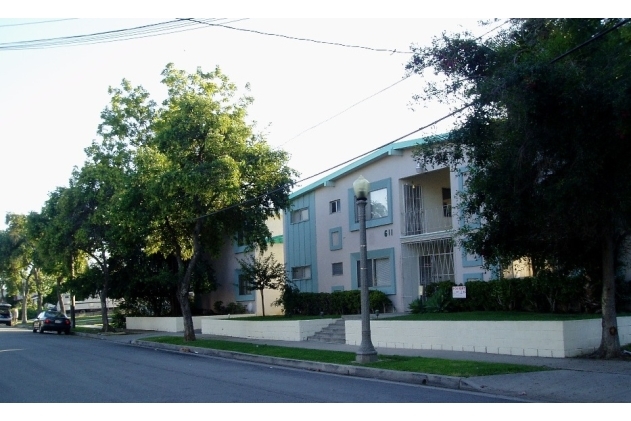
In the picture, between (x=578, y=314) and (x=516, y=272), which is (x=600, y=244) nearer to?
(x=578, y=314)

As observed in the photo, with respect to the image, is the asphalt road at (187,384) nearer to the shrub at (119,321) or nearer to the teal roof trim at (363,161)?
the teal roof trim at (363,161)

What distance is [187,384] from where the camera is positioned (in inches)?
533

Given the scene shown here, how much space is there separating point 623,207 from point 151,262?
29.8m

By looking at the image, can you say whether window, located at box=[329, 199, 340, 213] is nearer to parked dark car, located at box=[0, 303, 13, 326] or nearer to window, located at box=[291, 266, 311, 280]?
window, located at box=[291, 266, 311, 280]

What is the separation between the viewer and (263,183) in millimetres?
26203

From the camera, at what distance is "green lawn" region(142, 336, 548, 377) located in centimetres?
1397

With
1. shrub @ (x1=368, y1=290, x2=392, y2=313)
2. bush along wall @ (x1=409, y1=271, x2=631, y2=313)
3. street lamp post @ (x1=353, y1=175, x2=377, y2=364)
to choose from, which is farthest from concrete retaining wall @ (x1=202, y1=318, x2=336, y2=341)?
street lamp post @ (x1=353, y1=175, x2=377, y2=364)

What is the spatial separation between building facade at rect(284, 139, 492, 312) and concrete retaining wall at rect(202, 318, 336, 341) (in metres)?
4.49

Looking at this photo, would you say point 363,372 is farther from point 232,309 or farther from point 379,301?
point 232,309

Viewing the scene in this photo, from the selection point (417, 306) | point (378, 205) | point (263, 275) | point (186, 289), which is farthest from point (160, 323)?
point (417, 306)

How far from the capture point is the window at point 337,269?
31.9m

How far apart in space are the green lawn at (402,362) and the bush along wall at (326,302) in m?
→ 6.51

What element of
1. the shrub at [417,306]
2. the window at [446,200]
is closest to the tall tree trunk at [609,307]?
the shrub at [417,306]
